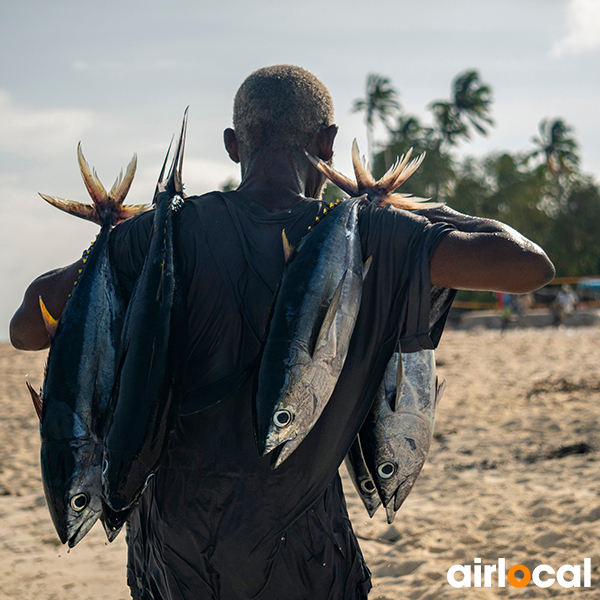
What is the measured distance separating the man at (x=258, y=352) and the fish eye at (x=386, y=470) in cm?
30

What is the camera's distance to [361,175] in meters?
2.00

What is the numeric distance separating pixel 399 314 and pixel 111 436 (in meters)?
0.84

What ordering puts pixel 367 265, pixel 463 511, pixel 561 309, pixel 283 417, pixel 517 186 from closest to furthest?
pixel 283 417 < pixel 367 265 < pixel 463 511 < pixel 561 309 < pixel 517 186

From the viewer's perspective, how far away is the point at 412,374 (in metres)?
2.18

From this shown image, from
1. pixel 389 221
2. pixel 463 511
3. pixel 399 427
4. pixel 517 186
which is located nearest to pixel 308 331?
pixel 389 221

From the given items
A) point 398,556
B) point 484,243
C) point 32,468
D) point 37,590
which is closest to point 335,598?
point 484,243

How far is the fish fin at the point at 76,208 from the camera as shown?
6.82 ft

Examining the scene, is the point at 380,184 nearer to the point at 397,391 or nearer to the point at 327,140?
the point at 327,140

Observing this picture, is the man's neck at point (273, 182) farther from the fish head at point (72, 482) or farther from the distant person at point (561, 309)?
the distant person at point (561, 309)

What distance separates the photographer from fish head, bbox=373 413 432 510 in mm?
2098

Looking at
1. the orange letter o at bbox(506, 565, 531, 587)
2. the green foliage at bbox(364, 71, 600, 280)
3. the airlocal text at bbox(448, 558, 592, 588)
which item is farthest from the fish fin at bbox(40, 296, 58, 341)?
the green foliage at bbox(364, 71, 600, 280)

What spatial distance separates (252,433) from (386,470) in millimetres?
607

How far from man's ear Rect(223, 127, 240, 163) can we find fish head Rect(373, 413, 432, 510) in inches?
38.7

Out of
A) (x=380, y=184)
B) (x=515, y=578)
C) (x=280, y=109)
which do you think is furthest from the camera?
(x=515, y=578)
